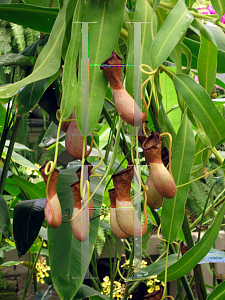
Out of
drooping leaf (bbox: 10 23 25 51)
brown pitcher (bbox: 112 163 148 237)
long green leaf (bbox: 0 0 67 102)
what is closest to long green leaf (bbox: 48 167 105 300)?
brown pitcher (bbox: 112 163 148 237)

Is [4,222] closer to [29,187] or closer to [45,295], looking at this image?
[29,187]

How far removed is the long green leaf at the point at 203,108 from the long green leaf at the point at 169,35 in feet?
0.19

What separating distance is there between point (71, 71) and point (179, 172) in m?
0.21

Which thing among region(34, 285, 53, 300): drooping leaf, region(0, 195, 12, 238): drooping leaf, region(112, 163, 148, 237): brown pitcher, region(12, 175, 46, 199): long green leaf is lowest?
region(34, 285, 53, 300): drooping leaf

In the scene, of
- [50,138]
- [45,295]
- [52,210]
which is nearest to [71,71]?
[52,210]

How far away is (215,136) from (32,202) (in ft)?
1.23

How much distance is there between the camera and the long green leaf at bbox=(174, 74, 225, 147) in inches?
12.0

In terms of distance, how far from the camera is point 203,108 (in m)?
0.31

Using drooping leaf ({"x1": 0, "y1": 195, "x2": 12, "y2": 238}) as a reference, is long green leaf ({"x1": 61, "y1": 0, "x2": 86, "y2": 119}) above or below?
above

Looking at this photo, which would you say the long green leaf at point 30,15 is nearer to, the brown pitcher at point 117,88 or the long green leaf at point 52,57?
the long green leaf at point 52,57

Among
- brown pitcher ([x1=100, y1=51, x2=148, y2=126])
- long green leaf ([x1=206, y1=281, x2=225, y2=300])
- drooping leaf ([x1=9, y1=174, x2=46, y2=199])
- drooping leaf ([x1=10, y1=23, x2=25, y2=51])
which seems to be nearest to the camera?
brown pitcher ([x1=100, y1=51, x2=148, y2=126])

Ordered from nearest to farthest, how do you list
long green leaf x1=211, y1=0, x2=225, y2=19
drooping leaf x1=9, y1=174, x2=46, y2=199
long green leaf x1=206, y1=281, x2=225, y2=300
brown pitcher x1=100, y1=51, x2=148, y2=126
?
1. brown pitcher x1=100, y1=51, x2=148, y2=126
2. long green leaf x1=211, y1=0, x2=225, y2=19
3. long green leaf x1=206, y1=281, x2=225, y2=300
4. drooping leaf x1=9, y1=174, x2=46, y2=199

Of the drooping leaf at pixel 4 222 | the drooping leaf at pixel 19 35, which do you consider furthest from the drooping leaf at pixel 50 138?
the drooping leaf at pixel 19 35

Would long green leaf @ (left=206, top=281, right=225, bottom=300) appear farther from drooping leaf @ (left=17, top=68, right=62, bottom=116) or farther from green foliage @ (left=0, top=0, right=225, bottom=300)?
drooping leaf @ (left=17, top=68, right=62, bottom=116)
